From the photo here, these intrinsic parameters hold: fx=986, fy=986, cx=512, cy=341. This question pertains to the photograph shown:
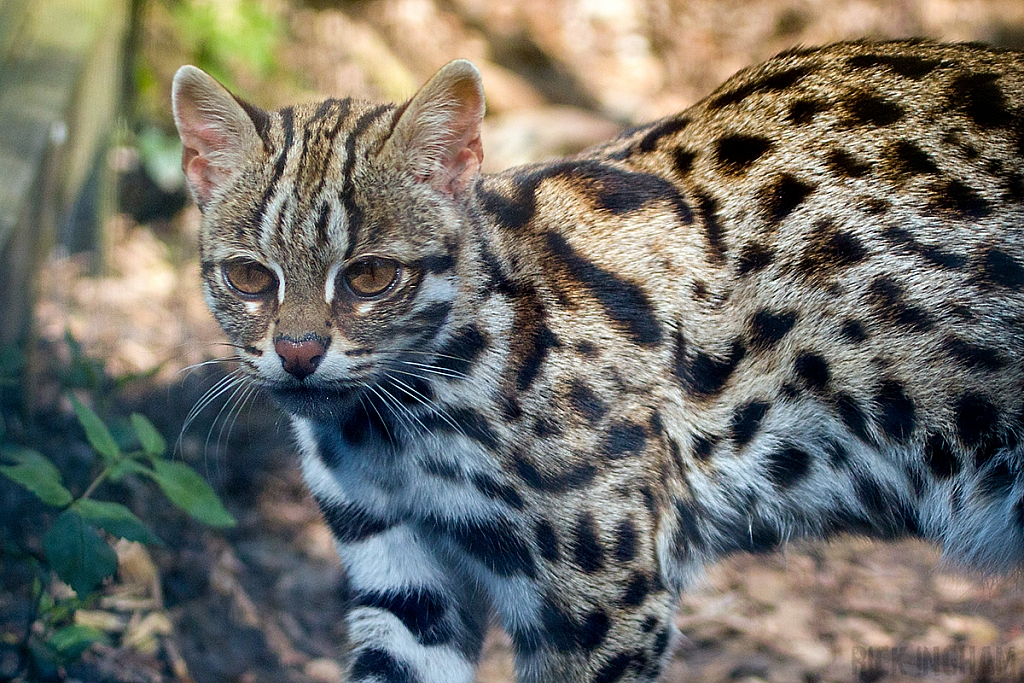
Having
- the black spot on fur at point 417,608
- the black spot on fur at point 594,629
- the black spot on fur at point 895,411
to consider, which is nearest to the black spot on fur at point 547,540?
the black spot on fur at point 594,629

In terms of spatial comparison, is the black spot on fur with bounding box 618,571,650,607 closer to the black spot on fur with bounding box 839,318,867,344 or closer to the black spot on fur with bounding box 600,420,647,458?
the black spot on fur with bounding box 600,420,647,458

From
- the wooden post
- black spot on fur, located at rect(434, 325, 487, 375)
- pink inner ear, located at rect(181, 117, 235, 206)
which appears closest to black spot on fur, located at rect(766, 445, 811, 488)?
black spot on fur, located at rect(434, 325, 487, 375)

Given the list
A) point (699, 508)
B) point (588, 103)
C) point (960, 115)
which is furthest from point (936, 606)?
point (588, 103)

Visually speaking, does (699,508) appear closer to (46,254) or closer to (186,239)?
(46,254)

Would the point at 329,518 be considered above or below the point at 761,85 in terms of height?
below

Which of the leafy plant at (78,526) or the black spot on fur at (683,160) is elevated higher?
the black spot on fur at (683,160)

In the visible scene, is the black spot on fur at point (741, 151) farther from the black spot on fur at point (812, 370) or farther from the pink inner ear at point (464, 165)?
the pink inner ear at point (464, 165)
